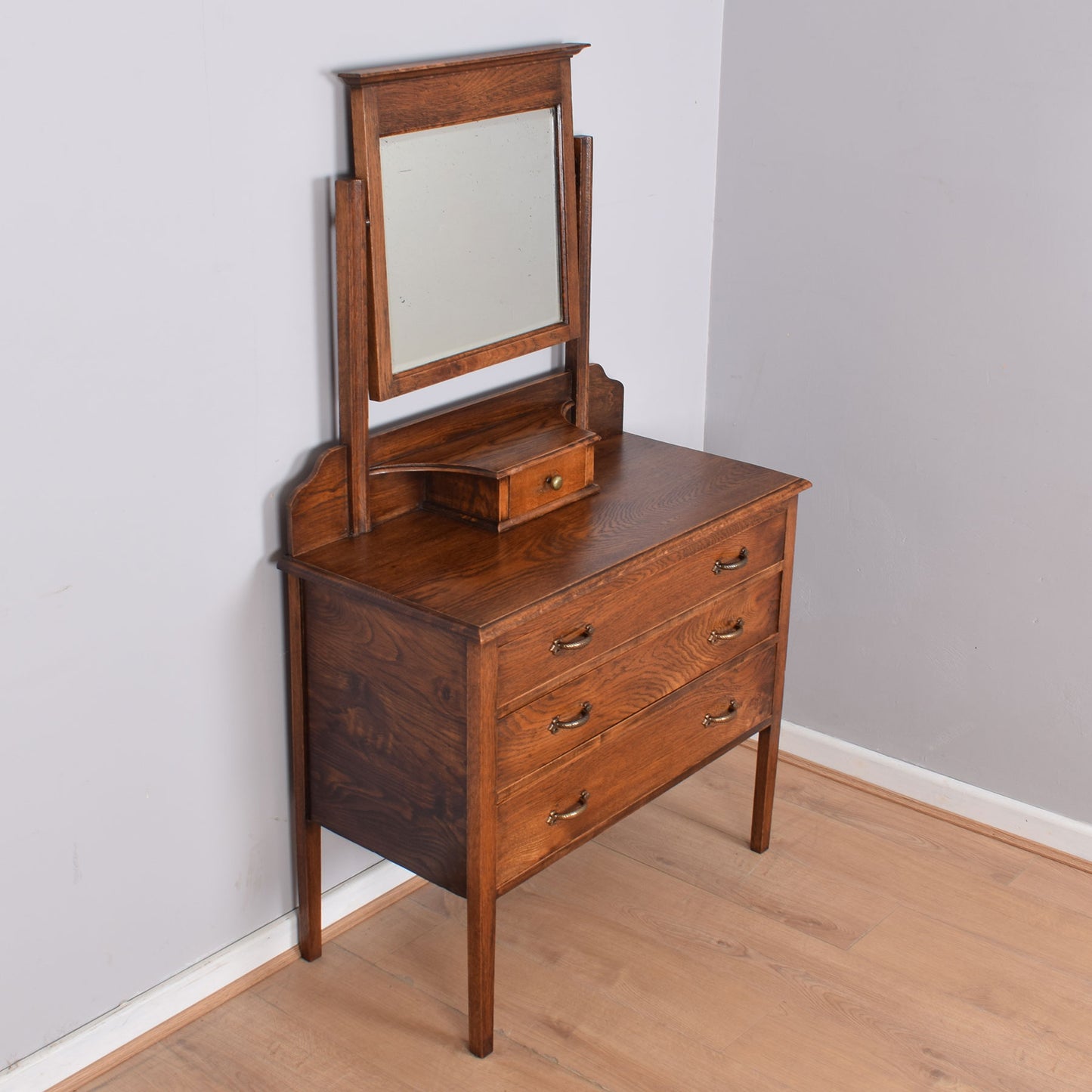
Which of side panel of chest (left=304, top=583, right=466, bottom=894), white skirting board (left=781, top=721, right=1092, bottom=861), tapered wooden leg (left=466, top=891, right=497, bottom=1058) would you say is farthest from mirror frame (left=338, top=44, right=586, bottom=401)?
white skirting board (left=781, top=721, right=1092, bottom=861)

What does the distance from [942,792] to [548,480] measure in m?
1.11

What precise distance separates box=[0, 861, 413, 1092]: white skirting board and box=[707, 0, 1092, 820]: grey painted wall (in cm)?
106

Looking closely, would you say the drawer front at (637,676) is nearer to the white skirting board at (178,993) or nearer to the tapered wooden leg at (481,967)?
the tapered wooden leg at (481,967)

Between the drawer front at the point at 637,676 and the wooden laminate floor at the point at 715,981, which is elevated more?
the drawer front at the point at 637,676

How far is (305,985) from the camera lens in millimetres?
2182

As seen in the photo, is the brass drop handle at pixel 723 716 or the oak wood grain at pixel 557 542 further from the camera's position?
the brass drop handle at pixel 723 716

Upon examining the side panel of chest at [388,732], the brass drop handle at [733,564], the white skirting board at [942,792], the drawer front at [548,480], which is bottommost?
the white skirting board at [942,792]

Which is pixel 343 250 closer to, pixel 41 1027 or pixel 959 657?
pixel 41 1027

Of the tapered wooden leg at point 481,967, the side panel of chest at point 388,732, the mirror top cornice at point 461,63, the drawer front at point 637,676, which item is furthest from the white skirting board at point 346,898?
the mirror top cornice at point 461,63

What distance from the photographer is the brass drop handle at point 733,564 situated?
7.30 feet

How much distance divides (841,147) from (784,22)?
25 centimetres

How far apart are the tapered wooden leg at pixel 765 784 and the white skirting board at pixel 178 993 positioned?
0.66m

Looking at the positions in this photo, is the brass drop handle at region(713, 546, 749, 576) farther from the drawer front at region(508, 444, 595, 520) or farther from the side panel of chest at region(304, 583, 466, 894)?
the side panel of chest at region(304, 583, 466, 894)

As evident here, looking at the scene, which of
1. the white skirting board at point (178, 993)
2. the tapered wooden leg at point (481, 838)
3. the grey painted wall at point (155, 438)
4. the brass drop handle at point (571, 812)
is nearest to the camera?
the grey painted wall at point (155, 438)
